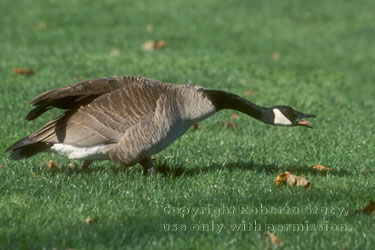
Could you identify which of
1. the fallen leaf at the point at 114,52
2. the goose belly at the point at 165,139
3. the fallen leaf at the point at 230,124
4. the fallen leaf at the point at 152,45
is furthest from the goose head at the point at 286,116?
the fallen leaf at the point at 152,45

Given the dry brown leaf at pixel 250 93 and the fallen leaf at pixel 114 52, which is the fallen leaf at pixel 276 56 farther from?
the dry brown leaf at pixel 250 93

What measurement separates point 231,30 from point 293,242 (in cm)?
1130

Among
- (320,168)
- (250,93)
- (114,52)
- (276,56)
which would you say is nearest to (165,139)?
(320,168)

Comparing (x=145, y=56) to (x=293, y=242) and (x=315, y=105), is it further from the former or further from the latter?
(x=293, y=242)

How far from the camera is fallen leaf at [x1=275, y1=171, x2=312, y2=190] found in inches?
208

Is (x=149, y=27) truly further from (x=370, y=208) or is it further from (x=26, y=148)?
(x=370, y=208)

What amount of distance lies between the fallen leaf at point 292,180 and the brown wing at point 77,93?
1526 mm

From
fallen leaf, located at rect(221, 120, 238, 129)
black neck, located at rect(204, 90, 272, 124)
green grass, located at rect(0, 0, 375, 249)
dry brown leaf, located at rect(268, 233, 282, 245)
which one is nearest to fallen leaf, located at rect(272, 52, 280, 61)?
green grass, located at rect(0, 0, 375, 249)

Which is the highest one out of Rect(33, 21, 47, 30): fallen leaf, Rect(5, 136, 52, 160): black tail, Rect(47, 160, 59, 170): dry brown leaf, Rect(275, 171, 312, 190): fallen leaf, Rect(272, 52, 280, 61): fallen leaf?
Rect(5, 136, 52, 160): black tail

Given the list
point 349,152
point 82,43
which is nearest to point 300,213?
point 349,152

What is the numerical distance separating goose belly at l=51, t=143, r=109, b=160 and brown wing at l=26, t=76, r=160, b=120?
1.21 ft

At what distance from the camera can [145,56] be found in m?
11.8

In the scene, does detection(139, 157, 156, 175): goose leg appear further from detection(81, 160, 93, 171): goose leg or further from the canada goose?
detection(81, 160, 93, 171): goose leg

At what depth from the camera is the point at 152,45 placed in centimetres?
1286
